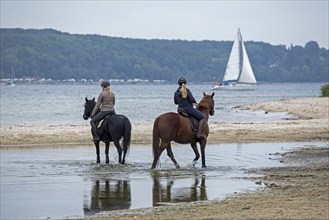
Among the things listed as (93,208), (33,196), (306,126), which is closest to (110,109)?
(33,196)

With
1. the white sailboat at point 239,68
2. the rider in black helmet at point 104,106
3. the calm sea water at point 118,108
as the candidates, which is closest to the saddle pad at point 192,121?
the rider in black helmet at point 104,106

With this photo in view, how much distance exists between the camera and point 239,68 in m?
130

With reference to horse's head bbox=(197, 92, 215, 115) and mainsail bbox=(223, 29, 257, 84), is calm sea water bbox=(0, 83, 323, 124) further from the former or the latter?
horse's head bbox=(197, 92, 215, 115)

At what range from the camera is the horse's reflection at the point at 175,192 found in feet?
46.3

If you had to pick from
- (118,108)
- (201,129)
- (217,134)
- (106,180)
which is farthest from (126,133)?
(118,108)

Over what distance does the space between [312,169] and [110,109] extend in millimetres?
5311

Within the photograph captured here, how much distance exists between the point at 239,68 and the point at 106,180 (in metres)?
114

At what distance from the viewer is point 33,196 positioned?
14.7 meters

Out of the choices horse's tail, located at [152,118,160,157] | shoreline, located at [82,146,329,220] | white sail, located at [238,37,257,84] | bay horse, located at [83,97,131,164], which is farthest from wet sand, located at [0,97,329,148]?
white sail, located at [238,37,257,84]

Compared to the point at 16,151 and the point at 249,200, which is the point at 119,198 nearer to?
the point at 249,200

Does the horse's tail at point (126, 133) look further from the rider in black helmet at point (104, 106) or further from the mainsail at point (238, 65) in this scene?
the mainsail at point (238, 65)

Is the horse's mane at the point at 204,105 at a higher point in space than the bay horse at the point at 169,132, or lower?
higher

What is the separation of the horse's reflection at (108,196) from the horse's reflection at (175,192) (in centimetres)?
54

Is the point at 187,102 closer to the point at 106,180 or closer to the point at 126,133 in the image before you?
the point at 126,133
